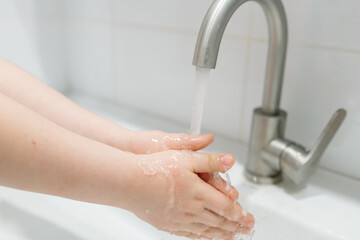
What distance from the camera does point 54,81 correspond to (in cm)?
84

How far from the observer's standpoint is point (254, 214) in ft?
1.67

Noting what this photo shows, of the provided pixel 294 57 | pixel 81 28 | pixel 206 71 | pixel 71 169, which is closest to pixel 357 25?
pixel 294 57

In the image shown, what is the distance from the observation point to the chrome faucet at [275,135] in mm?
458

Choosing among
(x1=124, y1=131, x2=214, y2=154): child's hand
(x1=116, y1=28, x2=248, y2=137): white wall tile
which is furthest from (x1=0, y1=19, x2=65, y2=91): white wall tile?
(x1=124, y1=131, x2=214, y2=154): child's hand

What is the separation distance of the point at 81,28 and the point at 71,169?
554 millimetres

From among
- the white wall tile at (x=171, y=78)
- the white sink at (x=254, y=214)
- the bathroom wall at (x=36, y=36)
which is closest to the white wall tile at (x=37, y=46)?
the bathroom wall at (x=36, y=36)

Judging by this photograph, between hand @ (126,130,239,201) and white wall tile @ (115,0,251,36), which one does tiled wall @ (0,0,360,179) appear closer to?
white wall tile @ (115,0,251,36)

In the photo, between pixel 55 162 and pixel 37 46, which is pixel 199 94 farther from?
pixel 37 46

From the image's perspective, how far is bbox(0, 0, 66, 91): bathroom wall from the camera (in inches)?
28.7

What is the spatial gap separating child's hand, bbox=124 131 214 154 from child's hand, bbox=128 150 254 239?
0.03 metres

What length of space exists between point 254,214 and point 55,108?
324 millimetres

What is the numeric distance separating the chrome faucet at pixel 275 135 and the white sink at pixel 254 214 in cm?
3

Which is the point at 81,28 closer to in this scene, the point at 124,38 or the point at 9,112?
the point at 124,38

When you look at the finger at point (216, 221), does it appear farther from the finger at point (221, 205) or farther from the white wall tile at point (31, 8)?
the white wall tile at point (31, 8)
